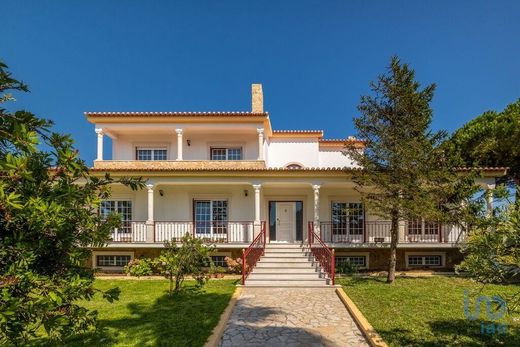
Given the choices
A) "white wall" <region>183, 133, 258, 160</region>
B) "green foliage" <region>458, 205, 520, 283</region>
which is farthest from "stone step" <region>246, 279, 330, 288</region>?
"white wall" <region>183, 133, 258, 160</region>

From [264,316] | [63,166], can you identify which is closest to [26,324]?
[63,166]

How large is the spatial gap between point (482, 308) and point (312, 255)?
6617mm

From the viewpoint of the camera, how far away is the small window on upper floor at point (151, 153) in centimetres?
1817

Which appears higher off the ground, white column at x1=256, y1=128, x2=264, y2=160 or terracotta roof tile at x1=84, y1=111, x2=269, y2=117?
terracotta roof tile at x1=84, y1=111, x2=269, y2=117

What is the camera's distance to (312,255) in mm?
13984

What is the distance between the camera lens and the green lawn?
6301 millimetres

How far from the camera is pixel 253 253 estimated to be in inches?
509

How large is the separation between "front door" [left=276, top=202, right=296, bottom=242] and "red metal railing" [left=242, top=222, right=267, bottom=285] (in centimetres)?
209

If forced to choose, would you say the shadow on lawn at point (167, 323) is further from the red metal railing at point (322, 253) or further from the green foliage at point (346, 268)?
the green foliage at point (346, 268)

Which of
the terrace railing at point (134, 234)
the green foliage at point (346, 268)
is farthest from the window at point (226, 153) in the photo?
the green foliage at point (346, 268)

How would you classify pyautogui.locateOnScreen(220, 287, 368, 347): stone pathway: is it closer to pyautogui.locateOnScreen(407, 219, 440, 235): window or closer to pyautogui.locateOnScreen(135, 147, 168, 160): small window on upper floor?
pyautogui.locateOnScreen(407, 219, 440, 235): window

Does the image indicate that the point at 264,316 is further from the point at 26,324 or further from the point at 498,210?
the point at 26,324

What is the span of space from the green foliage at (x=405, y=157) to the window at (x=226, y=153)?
780 cm

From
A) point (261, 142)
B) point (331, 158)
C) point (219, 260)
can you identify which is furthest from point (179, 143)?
point (331, 158)
